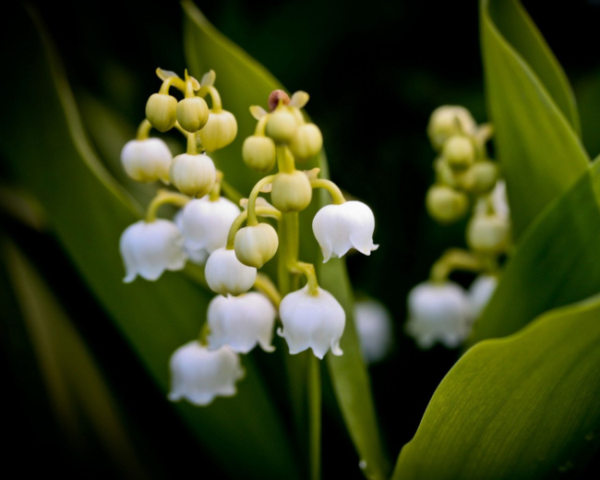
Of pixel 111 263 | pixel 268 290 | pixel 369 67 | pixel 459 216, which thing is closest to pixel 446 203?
pixel 459 216

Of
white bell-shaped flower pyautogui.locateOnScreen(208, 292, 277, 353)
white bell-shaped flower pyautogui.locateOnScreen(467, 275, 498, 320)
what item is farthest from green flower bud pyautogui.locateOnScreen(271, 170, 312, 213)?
white bell-shaped flower pyautogui.locateOnScreen(467, 275, 498, 320)

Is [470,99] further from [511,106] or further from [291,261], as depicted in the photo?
[291,261]

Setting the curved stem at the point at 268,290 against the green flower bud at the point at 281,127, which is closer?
the green flower bud at the point at 281,127

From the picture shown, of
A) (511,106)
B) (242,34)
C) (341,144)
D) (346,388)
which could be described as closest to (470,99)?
(341,144)

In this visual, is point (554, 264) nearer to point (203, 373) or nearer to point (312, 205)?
point (312, 205)

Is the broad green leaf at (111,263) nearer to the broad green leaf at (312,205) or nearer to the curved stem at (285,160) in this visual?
the broad green leaf at (312,205)

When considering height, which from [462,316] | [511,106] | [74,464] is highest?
[511,106]

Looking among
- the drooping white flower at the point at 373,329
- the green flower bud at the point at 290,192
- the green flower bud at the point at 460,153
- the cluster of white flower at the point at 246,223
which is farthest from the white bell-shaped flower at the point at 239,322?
the drooping white flower at the point at 373,329
